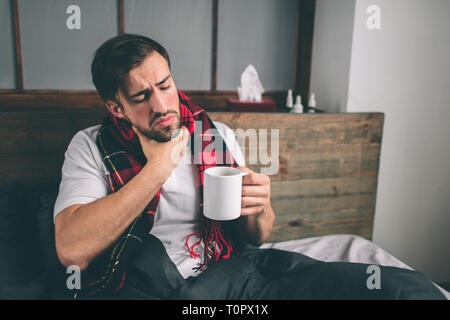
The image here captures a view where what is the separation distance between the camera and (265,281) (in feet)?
3.65

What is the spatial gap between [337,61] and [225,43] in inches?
23.4

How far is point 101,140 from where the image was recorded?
1211 mm

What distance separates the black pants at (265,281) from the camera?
955 mm

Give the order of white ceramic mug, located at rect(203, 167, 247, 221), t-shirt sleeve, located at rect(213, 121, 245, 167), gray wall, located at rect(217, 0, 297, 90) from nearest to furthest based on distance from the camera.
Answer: white ceramic mug, located at rect(203, 167, 247, 221) → t-shirt sleeve, located at rect(213, 121, 245, 167) → gray wall, located at rect(217, 0, 297, 90)

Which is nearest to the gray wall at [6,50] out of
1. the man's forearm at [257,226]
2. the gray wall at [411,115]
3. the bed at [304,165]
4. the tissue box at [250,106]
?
the bed at [304,165]

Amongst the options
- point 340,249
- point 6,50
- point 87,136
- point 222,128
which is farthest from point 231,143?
point 6,50

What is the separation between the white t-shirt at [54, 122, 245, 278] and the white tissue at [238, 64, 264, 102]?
0.59 metres

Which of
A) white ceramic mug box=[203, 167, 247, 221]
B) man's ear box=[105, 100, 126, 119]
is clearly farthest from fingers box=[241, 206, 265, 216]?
man's ear box=[105, 100, 126, 119]

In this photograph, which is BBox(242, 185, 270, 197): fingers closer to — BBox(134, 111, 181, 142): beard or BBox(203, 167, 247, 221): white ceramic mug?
BBox(203, 167, 247, 221): white ceramic mug

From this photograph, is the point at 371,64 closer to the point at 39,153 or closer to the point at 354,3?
the point at 354,3

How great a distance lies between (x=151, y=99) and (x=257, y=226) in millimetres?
565

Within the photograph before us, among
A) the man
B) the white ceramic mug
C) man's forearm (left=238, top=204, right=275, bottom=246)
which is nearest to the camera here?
the white ceramic mug

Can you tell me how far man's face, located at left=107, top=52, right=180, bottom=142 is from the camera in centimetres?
111

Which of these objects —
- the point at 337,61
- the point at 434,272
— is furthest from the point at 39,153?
the point at 434,272
